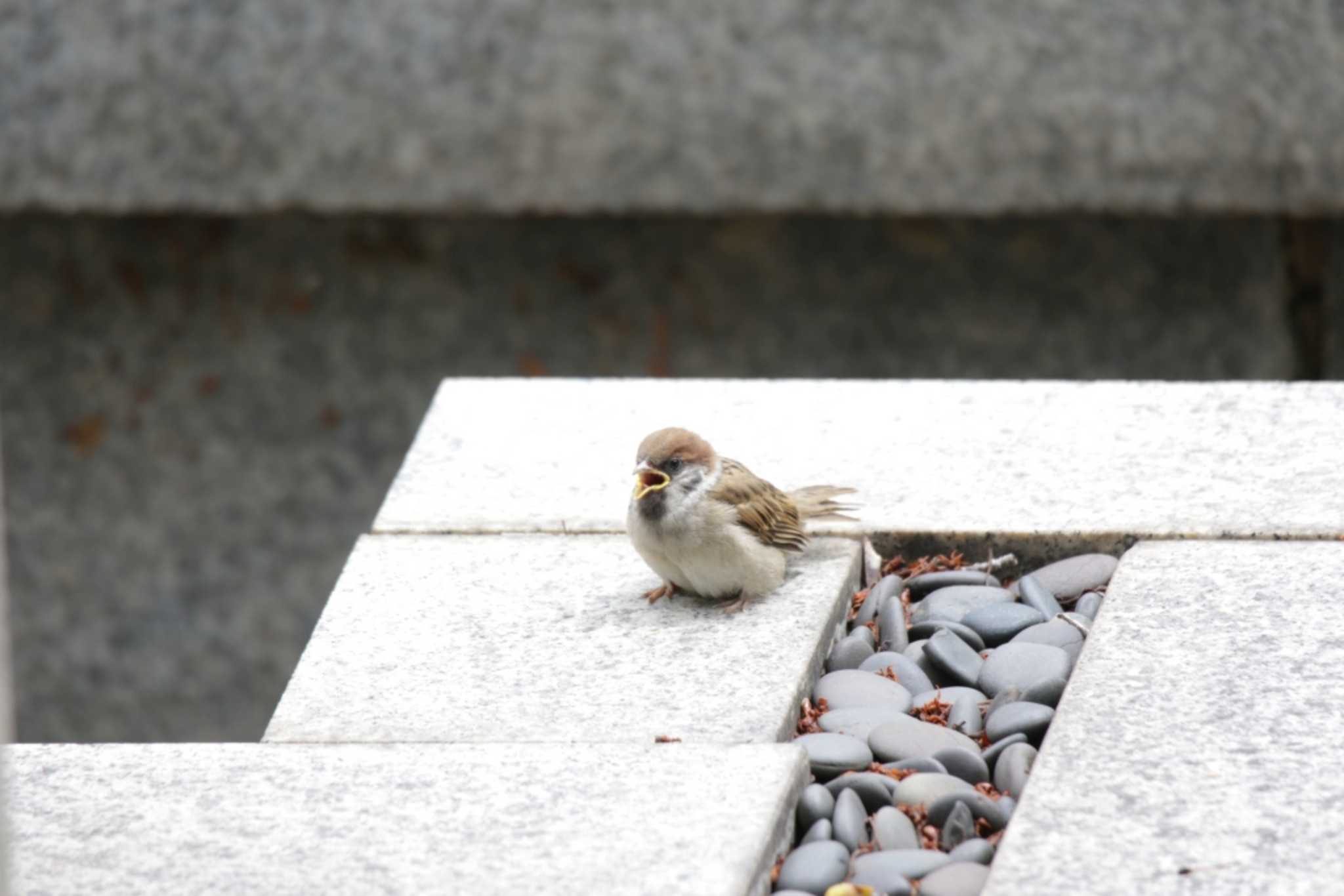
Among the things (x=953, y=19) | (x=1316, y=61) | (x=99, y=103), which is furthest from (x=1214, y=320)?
(x=99, y=103)

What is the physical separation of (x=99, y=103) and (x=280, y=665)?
6.00 ft

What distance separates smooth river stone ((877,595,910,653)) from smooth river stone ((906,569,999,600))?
0.10m

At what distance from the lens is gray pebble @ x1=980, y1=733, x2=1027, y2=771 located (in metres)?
2.32

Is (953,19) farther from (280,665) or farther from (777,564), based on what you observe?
(280,665)

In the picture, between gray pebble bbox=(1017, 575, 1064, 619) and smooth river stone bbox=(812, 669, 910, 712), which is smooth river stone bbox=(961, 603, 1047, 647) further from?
smooth river stone bbox=(812, 669, 910, 712)

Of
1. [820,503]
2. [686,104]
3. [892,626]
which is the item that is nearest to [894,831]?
[892,626]

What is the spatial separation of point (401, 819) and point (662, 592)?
32.3 inches

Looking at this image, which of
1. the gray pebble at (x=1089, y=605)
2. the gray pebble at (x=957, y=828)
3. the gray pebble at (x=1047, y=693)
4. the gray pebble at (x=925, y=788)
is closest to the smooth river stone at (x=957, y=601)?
the gray pebble at (x=1089, y=605)

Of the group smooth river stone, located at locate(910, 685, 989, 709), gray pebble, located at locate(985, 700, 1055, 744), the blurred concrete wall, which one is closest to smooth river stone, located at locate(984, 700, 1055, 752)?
gray pebble, located at locate(985, 700, 1055, 744)

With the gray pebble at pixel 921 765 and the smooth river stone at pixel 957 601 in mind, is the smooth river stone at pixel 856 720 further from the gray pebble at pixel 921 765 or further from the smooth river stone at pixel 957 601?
the smooth river stone at pixel 957 601

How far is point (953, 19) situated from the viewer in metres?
4.51

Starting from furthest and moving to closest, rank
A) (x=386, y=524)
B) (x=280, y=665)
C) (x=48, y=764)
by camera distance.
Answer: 1. (x=280, y=665)
2. (x=386, y=524)
3. (x=48, y=764)

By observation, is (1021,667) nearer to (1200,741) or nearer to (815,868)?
(1200,741)

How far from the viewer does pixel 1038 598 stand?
9.12ft
